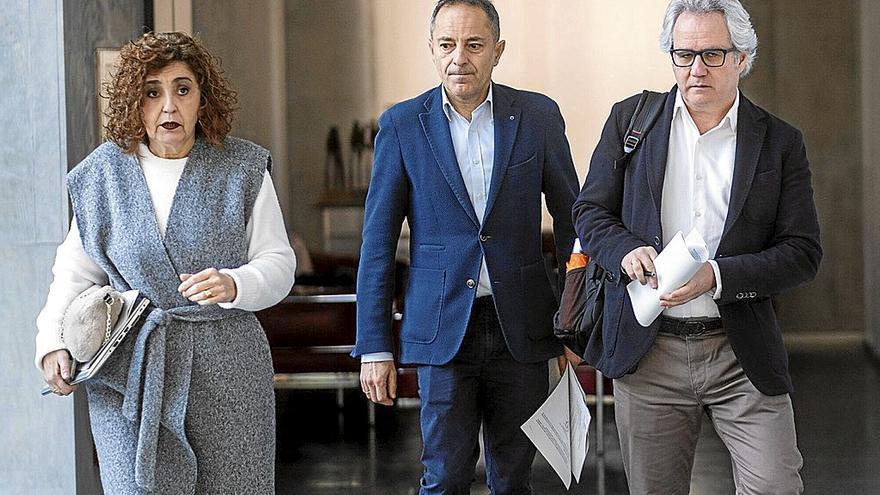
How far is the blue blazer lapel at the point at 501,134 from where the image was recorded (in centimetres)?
373

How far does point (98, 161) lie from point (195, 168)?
0.27m

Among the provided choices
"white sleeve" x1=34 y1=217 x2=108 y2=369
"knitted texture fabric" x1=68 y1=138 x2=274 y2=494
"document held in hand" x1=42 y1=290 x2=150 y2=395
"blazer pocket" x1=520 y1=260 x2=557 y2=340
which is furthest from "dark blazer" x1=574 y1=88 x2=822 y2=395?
"white sleeve" x1=34 y1=217 x2=108 y2=369

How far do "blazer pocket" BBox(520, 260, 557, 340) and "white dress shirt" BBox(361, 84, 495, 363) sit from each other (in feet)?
0.37

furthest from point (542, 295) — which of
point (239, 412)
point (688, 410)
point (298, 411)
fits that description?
point (298, 411)

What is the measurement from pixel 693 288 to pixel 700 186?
13.0 inches

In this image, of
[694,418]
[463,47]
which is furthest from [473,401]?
[463,47]

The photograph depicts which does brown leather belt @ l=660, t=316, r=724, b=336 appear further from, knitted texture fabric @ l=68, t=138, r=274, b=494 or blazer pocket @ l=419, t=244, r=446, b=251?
knitted texture fabric @ l=68, t=138, r=274, b=494

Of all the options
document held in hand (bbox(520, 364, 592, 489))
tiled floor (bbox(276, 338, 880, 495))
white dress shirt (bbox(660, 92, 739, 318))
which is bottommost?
tiled floor (bbox(276, 338, 880, 495))

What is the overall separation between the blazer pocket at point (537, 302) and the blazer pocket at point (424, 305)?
25 centimetres

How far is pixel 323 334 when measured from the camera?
8680 millimetres

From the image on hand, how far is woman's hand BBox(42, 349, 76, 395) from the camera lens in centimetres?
325

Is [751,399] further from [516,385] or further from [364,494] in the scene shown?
[364,494]

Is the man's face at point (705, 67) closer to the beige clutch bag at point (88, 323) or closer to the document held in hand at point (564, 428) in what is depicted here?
the document held in hand at point (564, 428)

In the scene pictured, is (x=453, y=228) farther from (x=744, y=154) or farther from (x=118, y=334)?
(x=118, y=334)
